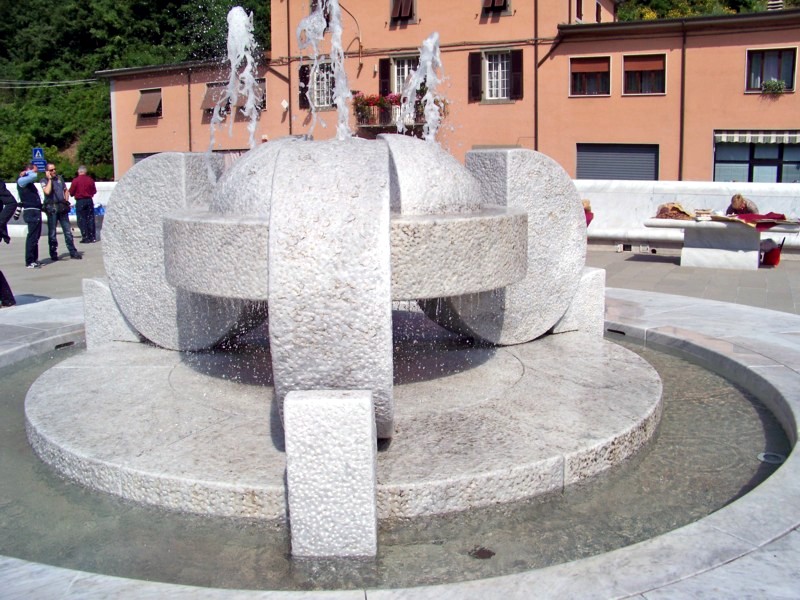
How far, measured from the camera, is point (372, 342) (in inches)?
145

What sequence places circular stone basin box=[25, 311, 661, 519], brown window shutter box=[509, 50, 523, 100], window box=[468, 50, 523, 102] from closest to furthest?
1. circular stone basin box=[25, 311, 661, 519]
2. brown window shutter box=[509, 50, 523, 100]
3. window box=[468, 50, 523, 102]

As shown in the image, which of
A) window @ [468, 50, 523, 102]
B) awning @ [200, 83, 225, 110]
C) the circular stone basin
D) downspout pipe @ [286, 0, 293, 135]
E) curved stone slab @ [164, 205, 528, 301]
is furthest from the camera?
awning @ [200, 83, 225, 110]

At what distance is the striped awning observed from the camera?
27.4 m

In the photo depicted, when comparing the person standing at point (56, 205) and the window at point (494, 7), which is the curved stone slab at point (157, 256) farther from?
the window at point (494, 7)

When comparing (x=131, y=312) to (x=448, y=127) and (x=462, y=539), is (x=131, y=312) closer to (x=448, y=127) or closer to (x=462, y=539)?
(x=462, y=539)

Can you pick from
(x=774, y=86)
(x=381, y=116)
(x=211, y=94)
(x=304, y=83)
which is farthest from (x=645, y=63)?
(x=211, y=94)

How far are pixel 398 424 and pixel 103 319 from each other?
A: 3.12 m

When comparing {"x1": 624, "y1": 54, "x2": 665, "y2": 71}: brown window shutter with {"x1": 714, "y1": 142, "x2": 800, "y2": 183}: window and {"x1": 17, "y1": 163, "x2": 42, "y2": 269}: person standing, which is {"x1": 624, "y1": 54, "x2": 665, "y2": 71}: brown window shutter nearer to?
{"x1": 714, "y1": 142, "x2": 800, "y2": 183}: window

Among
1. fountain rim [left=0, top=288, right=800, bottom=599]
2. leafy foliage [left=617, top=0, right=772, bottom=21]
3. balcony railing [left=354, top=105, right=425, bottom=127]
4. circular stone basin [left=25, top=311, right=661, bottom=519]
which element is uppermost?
leafy foliage [left=617, top=0, right=772, bottom=21]

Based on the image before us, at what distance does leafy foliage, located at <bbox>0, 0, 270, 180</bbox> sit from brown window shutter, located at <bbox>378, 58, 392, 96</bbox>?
28.2ft

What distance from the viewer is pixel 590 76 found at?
98.8 feet

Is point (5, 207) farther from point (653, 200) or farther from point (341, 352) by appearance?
point (653, 200)

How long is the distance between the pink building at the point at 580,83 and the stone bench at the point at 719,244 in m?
16.2

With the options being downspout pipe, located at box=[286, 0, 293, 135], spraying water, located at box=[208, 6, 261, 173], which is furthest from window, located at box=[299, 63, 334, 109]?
spraying water, located at box=[208, 6, 261, 173]
